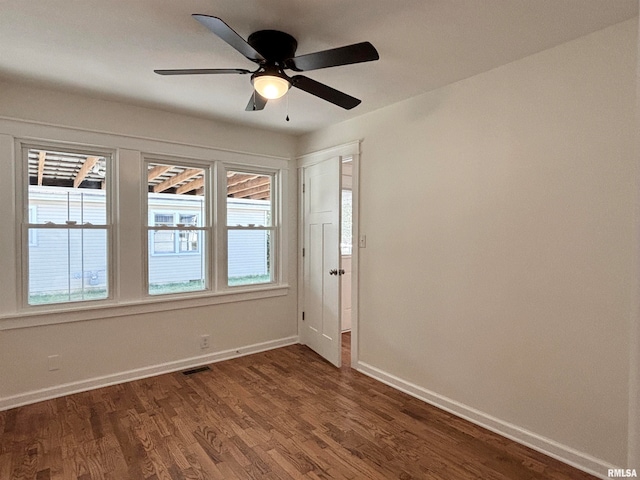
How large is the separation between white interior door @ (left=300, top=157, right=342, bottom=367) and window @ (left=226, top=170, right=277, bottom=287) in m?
0.44

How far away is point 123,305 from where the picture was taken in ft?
10.9

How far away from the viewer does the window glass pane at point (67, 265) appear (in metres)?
3.02

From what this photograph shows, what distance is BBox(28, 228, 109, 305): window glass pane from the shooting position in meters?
3.02

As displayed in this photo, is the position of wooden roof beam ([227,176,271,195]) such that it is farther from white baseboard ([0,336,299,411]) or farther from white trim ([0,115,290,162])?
white baseboard ([0,336,299,411])

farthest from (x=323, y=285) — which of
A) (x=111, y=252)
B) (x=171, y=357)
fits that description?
(x=111, y=252)

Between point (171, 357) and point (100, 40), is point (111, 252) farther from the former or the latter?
point (100, 40)

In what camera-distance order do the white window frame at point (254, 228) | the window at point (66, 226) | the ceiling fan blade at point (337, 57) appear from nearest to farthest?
the ceiling fan blade at point (337, 57) < the window at point (66, 226) < the white window frame at point (254, 228)

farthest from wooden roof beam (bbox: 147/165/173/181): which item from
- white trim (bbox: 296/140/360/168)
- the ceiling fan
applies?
the ceiling fan

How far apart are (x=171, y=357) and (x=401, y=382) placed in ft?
7.23

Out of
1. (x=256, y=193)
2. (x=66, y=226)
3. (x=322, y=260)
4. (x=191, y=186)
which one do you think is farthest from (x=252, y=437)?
(x=256, y=193)

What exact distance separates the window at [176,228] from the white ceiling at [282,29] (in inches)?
35.3

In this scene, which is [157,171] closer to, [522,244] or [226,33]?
[226,33]

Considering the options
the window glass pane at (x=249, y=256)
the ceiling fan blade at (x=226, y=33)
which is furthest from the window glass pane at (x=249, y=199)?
the ceiling fan blade at (x=226, y=33)

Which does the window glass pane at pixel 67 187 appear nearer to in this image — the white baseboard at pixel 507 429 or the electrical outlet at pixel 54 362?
the electrical outlet at pixel 54 362
